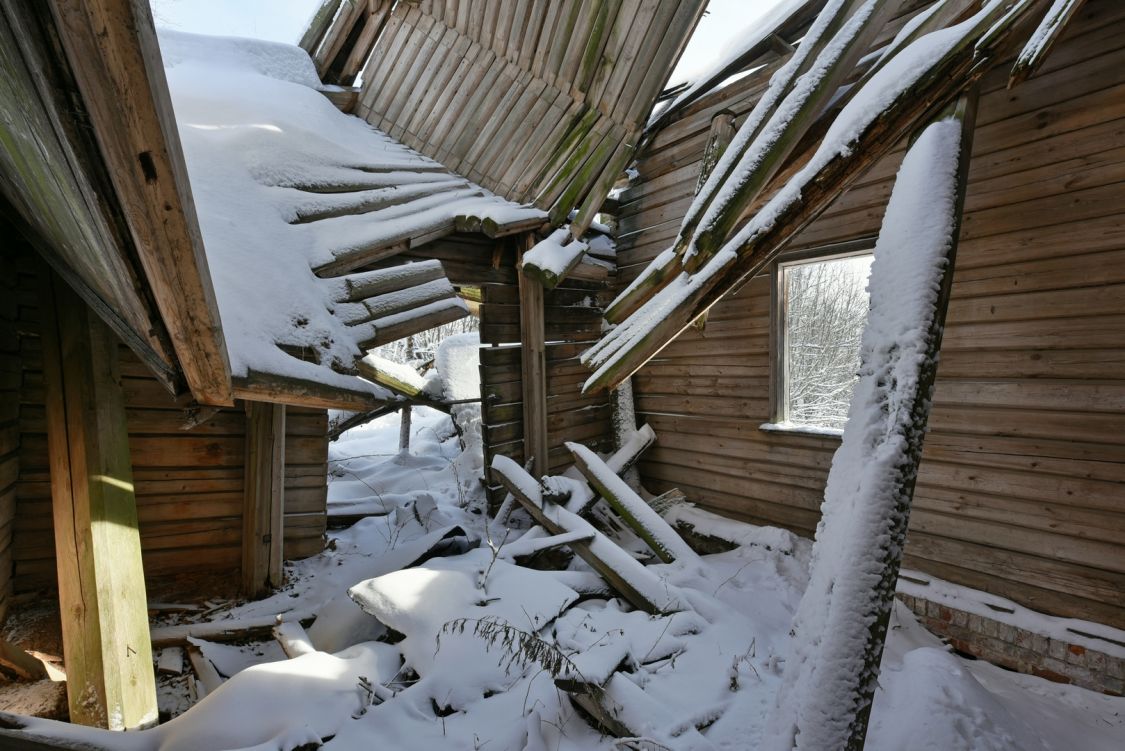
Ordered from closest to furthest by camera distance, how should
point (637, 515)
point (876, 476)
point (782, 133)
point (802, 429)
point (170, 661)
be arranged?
1. point (876, 476)
2. point (782, 133)
3. point (170, 661)
4. point (637, 515)
5. point (802, 429)

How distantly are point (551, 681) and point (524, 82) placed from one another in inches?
227

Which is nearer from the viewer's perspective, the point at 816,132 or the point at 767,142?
the point at 767,142

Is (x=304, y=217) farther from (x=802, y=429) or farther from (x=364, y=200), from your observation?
(x=802, y=429)

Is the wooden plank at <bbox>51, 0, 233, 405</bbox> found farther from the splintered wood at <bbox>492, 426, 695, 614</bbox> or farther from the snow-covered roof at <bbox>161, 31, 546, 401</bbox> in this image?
the splintered wood at <bbox>492, 426, 695, 614</bbox>

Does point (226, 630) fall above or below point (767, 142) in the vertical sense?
below

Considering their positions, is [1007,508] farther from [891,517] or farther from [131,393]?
[131,393]

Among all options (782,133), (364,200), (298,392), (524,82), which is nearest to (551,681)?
(298,392)

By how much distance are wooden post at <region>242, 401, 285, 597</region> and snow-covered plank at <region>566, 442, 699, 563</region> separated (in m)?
2.67

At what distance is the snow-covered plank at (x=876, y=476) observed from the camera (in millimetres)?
1340

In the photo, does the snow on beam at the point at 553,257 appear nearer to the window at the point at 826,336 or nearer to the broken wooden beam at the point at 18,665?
the window at the point at 826,336

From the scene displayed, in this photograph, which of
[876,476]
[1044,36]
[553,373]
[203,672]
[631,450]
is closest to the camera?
[876,476]

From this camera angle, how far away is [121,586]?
2.55m

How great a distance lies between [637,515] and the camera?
4.48 metres

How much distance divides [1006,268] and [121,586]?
232 inches
